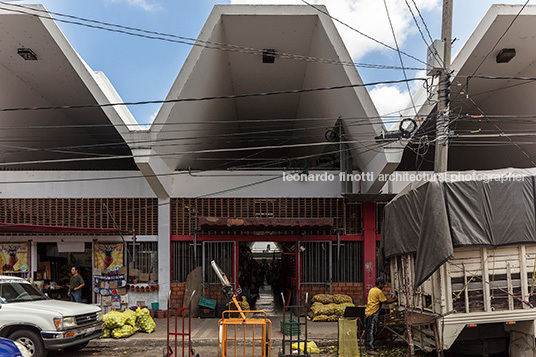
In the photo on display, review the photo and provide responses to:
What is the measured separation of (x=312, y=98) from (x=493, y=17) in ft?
23.6

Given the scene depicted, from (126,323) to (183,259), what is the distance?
353 cm

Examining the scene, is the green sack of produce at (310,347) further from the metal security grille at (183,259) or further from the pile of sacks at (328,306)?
the metal security grille at (183,259)

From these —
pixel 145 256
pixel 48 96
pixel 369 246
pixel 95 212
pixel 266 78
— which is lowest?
pixel 145 256

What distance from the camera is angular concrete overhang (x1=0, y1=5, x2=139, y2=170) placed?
491 inches

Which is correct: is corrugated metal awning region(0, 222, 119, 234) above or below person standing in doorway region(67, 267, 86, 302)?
above

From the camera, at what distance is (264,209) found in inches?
607

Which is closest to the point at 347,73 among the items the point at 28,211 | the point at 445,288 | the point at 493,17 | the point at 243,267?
the point at 493,17

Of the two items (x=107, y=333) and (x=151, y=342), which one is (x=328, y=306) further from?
(x=107, y=333)

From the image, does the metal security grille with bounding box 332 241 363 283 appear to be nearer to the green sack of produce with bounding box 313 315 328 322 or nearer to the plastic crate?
the green sack of produce with bounding box 313 315 328 322

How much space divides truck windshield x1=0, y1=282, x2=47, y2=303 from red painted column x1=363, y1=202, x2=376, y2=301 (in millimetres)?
9667

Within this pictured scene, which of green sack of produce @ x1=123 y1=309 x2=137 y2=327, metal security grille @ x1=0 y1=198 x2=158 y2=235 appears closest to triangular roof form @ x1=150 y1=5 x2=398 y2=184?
metal security grille @ x1=0 y1=198 x2=158 y2=235

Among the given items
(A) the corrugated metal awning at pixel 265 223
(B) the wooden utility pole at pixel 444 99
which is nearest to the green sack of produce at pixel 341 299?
(A) the corrugated metal awning at pixel 265 223

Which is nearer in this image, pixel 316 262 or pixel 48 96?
pixel 316 262

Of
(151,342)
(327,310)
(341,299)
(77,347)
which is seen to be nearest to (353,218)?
(341,299)
